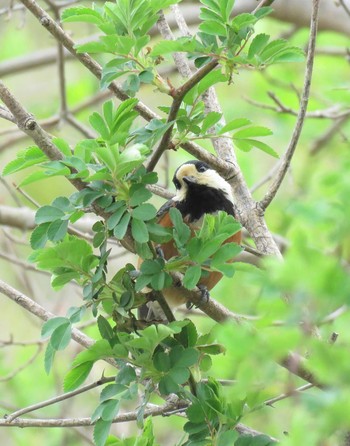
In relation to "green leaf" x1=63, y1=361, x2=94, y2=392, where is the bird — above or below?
below

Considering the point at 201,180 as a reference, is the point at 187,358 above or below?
above

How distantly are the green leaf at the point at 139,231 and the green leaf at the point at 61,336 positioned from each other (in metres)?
0.28

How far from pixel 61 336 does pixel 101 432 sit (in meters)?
0.25

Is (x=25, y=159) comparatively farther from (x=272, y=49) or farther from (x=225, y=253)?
(x=272, y=49)

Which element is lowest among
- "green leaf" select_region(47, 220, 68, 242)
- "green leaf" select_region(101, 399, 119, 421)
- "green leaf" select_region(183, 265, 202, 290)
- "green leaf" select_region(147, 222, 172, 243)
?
"green leaf" select_region(101, 399, 119, 421)

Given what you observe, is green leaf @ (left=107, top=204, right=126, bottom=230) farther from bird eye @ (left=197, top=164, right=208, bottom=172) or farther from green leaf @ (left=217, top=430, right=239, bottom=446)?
bird eye @ (left=197, top=164, right=208, bottom=172)

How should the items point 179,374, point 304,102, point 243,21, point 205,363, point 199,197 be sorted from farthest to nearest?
point 199,197 < point 304,102 < point 205,363 < point 179,374 < point 243,21

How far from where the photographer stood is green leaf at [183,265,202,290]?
2098 millimetres

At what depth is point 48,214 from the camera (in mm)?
2115

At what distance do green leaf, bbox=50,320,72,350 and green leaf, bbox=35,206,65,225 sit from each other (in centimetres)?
26

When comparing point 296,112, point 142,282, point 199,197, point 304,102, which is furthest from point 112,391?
point 296,112

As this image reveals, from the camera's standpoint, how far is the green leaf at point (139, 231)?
206cm

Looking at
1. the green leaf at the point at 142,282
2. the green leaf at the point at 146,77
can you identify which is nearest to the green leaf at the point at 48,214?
the green leaf at the point at 142,282

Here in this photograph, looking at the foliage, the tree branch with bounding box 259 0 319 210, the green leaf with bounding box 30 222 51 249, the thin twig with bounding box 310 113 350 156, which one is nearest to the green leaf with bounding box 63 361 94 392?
the foliage
